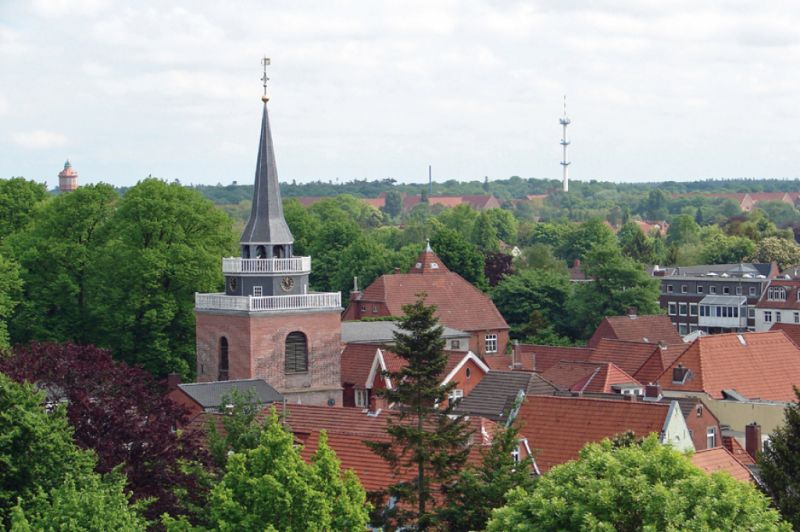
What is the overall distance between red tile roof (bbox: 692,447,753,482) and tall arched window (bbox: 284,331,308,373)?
20909mm

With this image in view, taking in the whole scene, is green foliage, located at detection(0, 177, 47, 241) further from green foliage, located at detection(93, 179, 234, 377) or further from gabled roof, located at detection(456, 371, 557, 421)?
gabled roof, located at detection(456, 371, 557, 421)

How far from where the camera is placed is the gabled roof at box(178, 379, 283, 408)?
2274 inches

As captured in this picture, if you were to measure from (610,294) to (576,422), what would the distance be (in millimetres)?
50932

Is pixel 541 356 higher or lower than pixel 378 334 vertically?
lower

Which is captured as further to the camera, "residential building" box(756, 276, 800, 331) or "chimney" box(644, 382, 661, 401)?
"residential building" box(756, 276, 800, 331)

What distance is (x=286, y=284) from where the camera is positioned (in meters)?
64.4

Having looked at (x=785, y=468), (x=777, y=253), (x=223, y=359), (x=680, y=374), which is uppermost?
(x=785, y=468)

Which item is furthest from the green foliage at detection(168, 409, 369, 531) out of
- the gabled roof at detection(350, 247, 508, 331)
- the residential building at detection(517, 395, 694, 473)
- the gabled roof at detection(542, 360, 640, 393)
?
the gabled roof at detection(350, 247, 508, 331)

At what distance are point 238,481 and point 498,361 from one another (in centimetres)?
5620

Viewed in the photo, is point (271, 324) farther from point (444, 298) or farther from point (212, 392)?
point (444, 298)

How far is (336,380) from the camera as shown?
2557 inches

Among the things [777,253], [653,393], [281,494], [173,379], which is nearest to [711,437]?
[653,393]

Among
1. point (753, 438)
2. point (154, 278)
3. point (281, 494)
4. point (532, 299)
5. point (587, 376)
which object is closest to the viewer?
point (281, 494)

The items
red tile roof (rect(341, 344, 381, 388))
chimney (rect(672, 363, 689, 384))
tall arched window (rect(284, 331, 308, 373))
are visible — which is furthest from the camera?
red tile roof (rect(341, 344, 381, 388))
